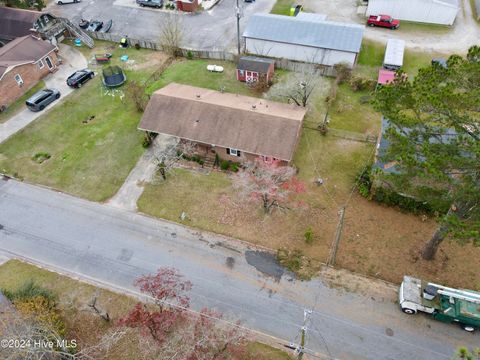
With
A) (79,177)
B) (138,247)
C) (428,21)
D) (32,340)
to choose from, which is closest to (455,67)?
(138,247)

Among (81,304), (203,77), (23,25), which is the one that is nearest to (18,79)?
(23,25)

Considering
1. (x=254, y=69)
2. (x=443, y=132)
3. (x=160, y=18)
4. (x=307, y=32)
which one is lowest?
(x=160, y=18)

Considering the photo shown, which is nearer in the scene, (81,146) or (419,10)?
(81,146)

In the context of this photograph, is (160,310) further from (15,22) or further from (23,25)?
(15,22)

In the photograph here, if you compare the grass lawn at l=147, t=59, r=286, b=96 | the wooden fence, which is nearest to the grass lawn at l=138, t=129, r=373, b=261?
the wooden fence

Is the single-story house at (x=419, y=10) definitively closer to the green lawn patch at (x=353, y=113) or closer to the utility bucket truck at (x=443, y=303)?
the green lawn patch at (x=353, y=113)

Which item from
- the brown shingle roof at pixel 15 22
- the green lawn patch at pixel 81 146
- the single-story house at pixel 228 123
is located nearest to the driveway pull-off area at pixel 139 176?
the green lawn patch at pixel 81 146

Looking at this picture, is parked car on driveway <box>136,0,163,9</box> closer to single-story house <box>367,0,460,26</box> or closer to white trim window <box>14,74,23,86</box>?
white trim window <box>14,74,23,86</box>
